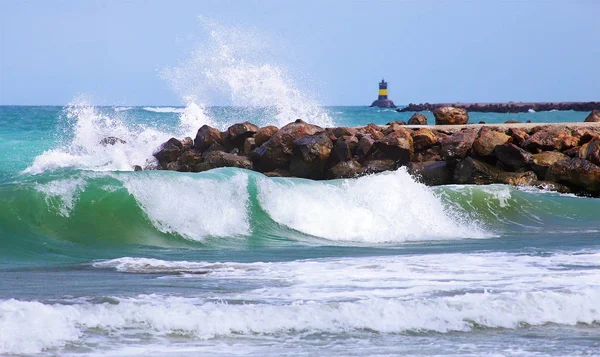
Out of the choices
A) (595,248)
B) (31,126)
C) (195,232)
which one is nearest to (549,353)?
(595,248)

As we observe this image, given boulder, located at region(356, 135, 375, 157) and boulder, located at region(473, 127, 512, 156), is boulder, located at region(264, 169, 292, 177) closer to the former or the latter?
boulder, located at region(356, 135, 375, 157)

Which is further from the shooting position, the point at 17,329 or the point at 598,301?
the point at 598,301

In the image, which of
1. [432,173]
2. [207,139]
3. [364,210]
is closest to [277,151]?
[207,139]

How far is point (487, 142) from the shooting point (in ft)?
56.0

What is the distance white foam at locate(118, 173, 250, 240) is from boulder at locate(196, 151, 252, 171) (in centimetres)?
522

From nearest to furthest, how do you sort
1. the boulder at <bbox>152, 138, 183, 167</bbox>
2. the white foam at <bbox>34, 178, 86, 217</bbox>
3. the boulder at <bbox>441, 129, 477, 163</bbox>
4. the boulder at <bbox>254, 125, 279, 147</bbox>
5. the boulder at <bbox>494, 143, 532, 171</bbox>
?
1. the white foam at <bbox>34, 178, 86, 217</bbox>
2. the boulder at <bbox>494, 143, 532, 171</bbox>
3. the boulder at <bbox>441, 129, 477, 163</bbox>
4. the boulder at <bbox>254, 125, 279, 147</bbox>
5. the boulder at <bbox>152, 138, 183, 167</bbox>

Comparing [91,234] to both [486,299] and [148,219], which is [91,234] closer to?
[148,219]

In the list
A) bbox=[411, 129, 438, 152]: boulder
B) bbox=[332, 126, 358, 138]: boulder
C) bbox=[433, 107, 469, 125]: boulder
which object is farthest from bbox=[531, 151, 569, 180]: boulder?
bbox=[433, 107, 469, 125]: boulder

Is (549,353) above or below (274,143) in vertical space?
below

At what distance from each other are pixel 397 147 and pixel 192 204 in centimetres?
646

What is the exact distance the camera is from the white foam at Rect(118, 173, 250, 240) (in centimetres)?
1195

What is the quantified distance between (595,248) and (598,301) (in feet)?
12.0

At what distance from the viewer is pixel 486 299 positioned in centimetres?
700

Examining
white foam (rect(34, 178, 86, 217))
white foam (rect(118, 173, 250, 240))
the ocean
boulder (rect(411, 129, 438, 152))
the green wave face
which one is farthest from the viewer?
boulder (rect(411, 129, 438, 152))
